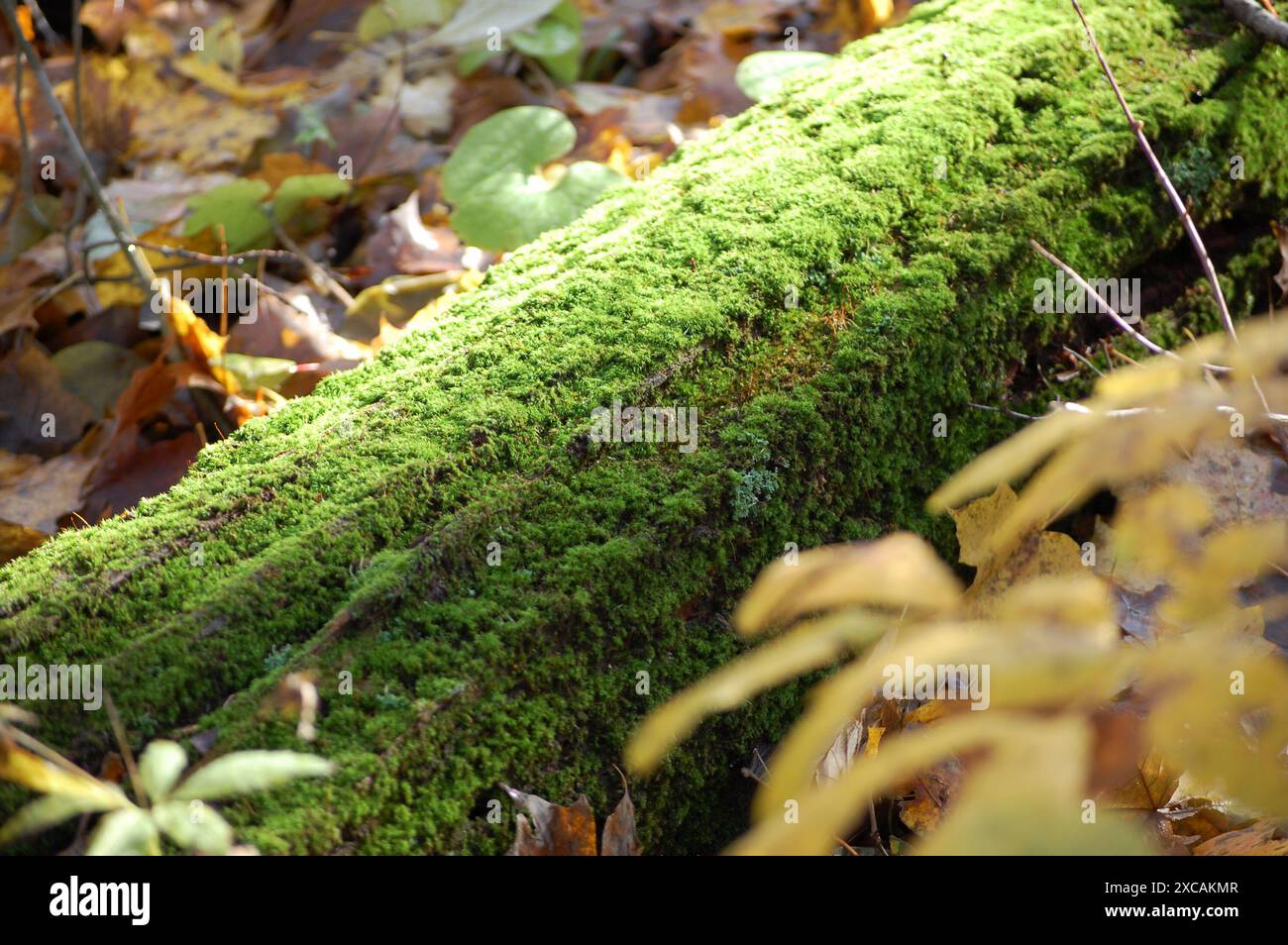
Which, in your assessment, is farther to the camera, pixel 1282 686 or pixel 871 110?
pixel 871 110

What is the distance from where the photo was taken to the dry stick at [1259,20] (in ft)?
7.71

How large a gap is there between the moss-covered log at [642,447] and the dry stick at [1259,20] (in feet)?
0.18

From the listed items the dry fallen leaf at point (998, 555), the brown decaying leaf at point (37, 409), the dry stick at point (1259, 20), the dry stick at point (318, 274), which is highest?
the dry stick at point (1259, 20)

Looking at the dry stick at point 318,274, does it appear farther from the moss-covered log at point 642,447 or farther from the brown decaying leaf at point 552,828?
the brown decaying leaf at point 552,828

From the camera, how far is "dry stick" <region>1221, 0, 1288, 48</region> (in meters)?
2.35

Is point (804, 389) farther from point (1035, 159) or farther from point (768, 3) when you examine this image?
point (768, 3)

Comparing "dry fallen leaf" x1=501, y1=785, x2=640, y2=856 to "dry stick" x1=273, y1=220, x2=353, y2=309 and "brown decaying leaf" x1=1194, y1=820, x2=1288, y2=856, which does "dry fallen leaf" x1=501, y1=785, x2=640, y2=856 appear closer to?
"brown decaying leaf" x1=1194, y1=820, x2=1288, y2=856

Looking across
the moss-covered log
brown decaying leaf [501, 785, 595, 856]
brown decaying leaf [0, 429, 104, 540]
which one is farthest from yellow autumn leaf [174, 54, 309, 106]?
brown decaying leaf [501, 785, 595, 856]

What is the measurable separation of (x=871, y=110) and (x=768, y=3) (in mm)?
2420

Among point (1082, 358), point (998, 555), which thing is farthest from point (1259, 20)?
point (998, 555)

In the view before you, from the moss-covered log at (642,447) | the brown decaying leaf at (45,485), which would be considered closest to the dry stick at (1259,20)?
the moss-covered log at (642,447)

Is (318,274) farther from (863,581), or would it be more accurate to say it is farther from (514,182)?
(863,581)
